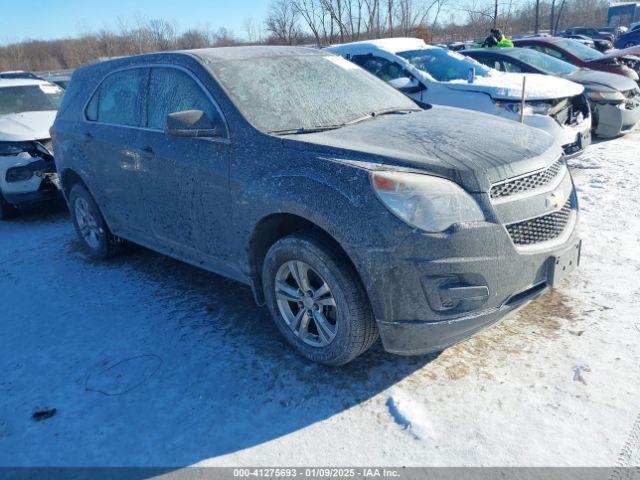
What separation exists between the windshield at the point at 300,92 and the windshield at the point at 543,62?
621cm

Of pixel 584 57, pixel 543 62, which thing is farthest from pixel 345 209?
pixel 584 57

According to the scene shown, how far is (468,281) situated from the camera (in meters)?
2.55

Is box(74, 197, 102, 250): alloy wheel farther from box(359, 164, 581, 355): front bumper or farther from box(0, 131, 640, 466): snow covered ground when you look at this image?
box(359, 164, 581, 355): front bumper

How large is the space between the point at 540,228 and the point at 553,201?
20 centimetres

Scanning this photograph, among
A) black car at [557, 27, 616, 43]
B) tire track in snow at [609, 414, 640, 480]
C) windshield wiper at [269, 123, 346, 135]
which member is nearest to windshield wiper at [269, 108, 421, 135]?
windshield wiper at [269, 123, 346, 135]

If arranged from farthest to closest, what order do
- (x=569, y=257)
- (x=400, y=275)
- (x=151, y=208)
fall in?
(x=151, y=208), (x=569, y=257), (x=400, y=275)

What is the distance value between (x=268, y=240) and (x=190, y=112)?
926mm

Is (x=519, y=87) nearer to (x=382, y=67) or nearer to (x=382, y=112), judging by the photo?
(x=382, y=67)

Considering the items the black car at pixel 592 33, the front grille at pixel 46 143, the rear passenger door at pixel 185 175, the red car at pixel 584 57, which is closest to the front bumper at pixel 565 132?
the rear passenger door at pixel 185 175

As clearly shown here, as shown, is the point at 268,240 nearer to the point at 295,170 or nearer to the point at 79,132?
the point at 295,170

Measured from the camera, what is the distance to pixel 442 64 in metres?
8.20

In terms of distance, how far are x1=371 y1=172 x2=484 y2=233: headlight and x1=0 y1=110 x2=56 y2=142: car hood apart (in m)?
5.52

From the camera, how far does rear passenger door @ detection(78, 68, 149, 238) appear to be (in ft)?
13.5

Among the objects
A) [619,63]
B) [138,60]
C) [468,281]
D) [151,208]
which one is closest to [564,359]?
[468,281]
